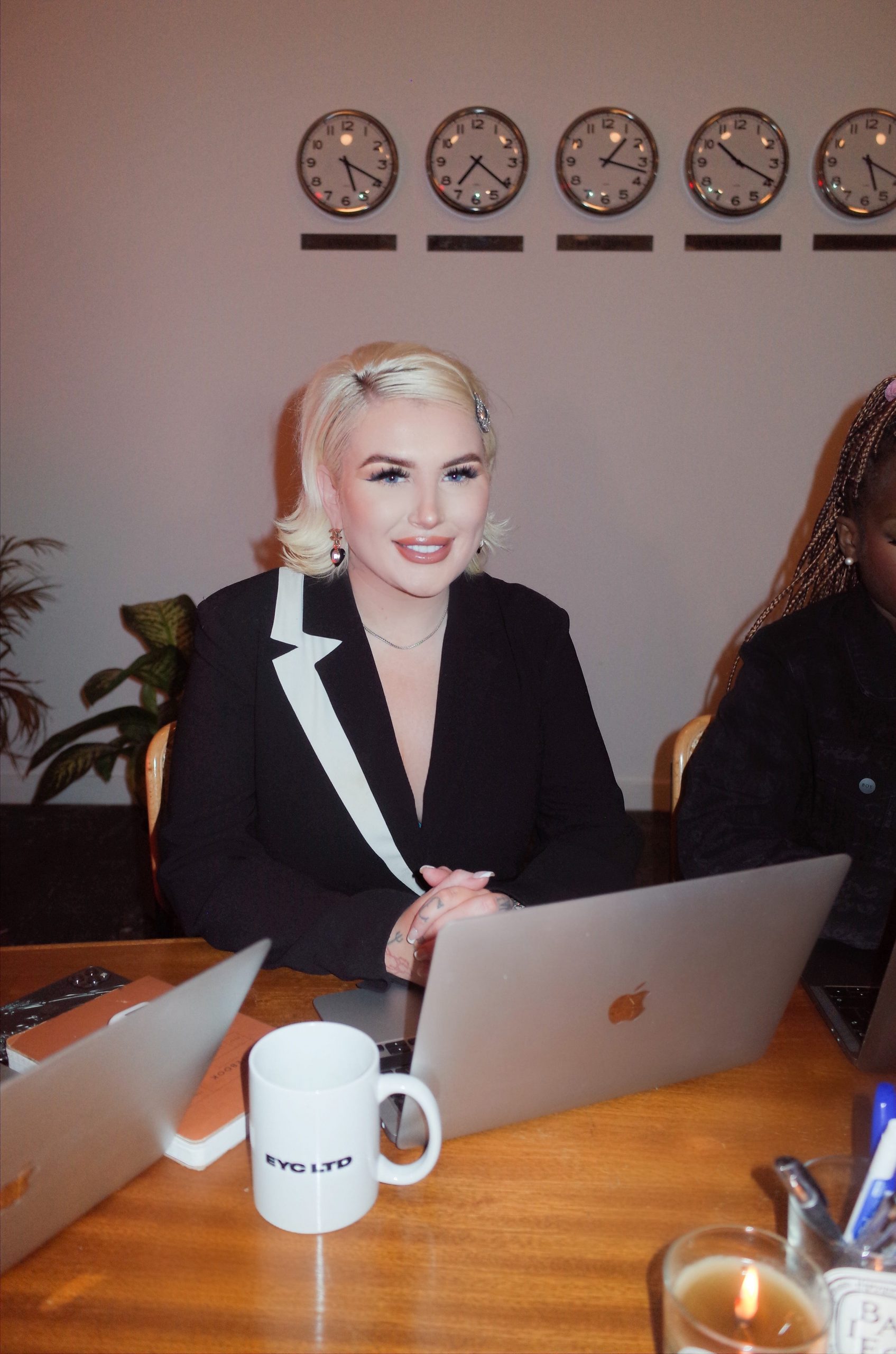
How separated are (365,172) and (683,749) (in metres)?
2.71

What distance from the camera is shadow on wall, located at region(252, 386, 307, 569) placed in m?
3.62

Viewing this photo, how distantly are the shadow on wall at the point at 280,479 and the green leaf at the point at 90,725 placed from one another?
70cm

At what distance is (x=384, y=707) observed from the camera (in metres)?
1.43

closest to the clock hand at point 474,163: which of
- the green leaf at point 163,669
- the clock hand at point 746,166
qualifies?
the clock hand at point 746,166

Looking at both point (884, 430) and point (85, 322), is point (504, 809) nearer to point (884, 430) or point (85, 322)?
point (884, 430)

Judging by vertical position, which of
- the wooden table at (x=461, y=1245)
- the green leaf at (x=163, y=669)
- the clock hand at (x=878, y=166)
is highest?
the clock hand at (x=878, y=166)

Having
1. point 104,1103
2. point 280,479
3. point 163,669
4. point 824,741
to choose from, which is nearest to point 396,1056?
point 104,1103

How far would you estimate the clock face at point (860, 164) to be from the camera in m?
3.32

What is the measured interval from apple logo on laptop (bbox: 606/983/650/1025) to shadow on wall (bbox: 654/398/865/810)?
270 cm

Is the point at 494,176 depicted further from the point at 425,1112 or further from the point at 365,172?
the point at 425,1112

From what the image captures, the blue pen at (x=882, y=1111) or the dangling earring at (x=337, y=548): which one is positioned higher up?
the dangling earring at (x=337, y=548)

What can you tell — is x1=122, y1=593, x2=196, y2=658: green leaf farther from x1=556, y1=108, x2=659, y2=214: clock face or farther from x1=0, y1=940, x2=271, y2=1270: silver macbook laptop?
x1=0, y1=940, x2=271, y2=1270: silver macbook laptop

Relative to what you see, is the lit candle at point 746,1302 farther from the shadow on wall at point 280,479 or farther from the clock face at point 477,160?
the clock face at point 477,160

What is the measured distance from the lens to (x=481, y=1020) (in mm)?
752
